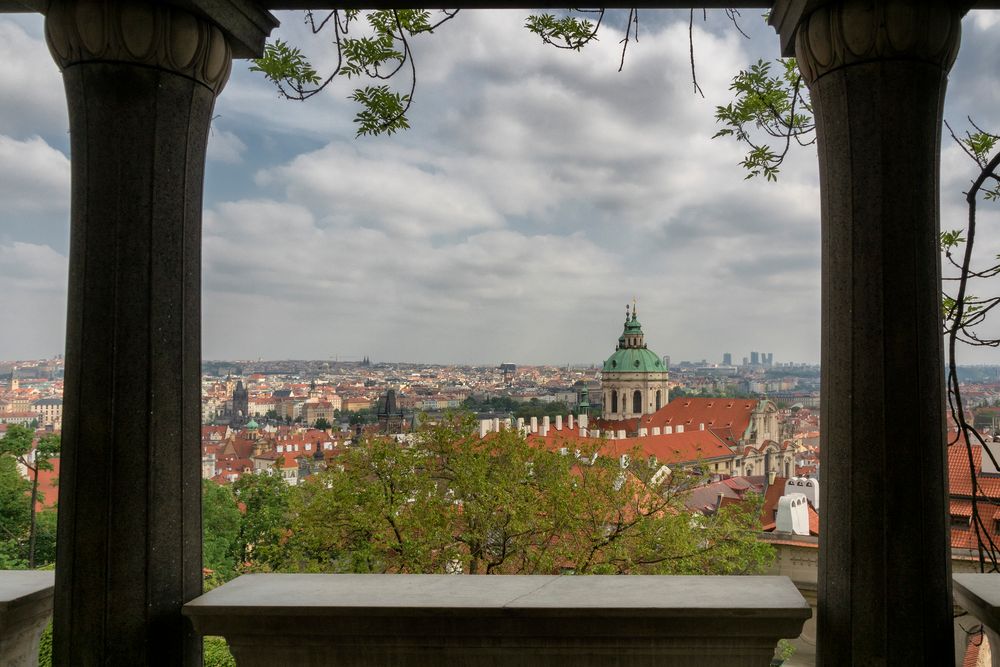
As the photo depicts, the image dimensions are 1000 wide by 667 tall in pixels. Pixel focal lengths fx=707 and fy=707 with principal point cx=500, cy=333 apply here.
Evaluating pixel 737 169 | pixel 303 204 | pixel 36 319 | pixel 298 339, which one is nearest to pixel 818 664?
pixel 737 169

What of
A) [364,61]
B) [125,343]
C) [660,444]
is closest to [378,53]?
[364,61]

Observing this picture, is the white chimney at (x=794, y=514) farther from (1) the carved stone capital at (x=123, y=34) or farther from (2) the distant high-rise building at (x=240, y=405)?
(1) the carved stone capital at (x=123, y=34)

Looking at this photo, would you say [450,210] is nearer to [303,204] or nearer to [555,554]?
[303,204]

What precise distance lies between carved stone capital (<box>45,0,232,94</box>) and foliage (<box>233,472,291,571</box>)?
19.5 ft

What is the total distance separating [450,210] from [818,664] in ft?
10.5

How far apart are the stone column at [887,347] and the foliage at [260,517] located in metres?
6.17

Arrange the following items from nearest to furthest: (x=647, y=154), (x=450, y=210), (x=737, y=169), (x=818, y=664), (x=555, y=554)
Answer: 1. (x=818, y=664)
2. (x=737, y=169)
3. (x=647, y=154)
4. (x=450, y=210)
5. (x=555, y=554)

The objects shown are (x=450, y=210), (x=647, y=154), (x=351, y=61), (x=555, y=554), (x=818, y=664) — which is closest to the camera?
(x=818, y=664)

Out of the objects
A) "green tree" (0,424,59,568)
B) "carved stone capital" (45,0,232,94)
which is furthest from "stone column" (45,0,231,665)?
"green tree" (0,424,59,568)

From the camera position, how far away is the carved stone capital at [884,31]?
4.71ft

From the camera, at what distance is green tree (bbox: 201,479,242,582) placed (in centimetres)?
637

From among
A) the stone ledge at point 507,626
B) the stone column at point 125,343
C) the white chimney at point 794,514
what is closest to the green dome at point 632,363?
the white chimney at point 794,514

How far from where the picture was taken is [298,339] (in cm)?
330

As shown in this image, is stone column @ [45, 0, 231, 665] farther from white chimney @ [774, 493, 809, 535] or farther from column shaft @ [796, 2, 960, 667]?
white chimney @ [774, 493, 809, 535]
